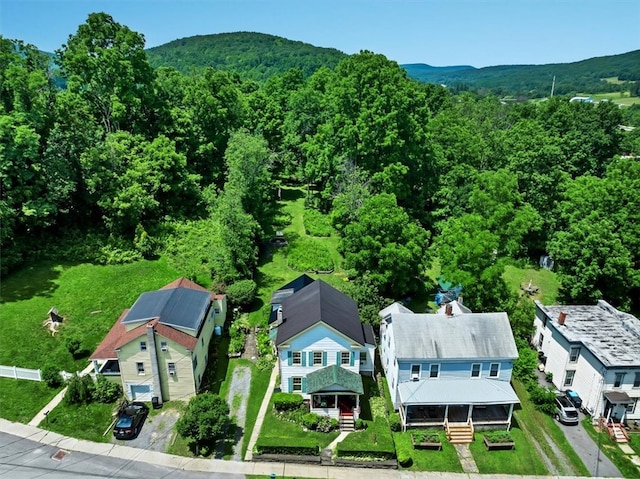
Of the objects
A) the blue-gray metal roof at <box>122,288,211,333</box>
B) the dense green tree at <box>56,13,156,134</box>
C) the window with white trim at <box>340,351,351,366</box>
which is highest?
the dense green tree at <box>56,13,156,134</box>

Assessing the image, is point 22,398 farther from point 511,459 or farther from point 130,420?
point 511,459

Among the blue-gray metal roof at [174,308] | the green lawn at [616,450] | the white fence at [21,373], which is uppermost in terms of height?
the blue-gray metal roof at [174,308]

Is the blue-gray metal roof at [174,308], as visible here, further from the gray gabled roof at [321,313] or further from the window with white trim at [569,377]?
the window with white trim at [569,377]

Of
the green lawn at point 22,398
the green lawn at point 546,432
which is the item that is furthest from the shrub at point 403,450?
the green lawn at point 22,398

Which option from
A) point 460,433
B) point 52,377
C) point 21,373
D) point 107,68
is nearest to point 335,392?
point 460,433

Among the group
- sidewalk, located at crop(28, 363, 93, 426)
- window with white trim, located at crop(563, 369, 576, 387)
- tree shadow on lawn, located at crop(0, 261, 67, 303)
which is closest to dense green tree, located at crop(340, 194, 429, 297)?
window with white trim, located at crop(563, 369, 576, 387)

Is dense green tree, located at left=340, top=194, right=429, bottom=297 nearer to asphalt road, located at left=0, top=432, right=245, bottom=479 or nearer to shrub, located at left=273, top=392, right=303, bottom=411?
shrub, located at left=273, top=392, right=303, bottom=411
